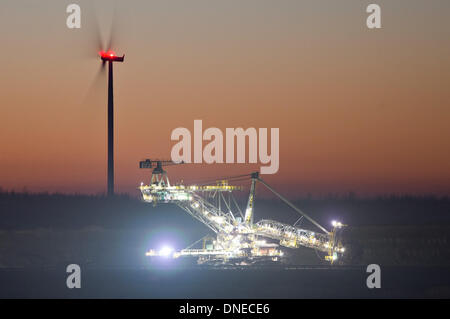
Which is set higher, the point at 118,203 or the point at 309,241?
the point at 118,203

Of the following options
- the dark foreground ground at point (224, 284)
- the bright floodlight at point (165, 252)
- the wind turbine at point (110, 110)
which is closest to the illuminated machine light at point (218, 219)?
the dark foreground ground at point (224, 284)

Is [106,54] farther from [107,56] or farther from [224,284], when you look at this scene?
[224,284]

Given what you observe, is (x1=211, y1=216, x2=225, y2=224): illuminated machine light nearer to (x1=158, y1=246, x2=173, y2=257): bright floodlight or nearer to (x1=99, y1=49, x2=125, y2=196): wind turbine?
(x1=158, y1=246, x2=173, y2=257): bright floodlight

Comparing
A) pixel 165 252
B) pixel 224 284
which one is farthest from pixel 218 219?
pixel 224 284
